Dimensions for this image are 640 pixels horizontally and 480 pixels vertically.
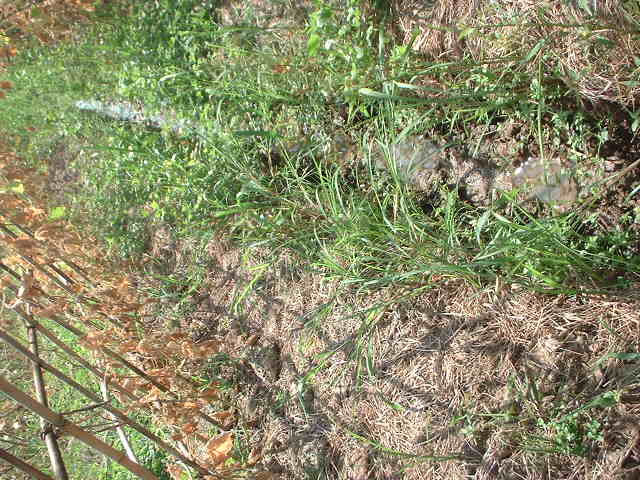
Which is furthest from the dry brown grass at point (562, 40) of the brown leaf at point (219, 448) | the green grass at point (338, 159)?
the brown leaf at point (219, 448)

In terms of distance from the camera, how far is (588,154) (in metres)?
1.89

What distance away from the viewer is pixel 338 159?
8.48ft

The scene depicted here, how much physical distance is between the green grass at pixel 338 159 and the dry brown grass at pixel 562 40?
0.19ft

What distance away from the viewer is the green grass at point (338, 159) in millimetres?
1845

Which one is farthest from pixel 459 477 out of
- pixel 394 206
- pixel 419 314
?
pixel 394 206

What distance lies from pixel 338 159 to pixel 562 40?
1114 mm

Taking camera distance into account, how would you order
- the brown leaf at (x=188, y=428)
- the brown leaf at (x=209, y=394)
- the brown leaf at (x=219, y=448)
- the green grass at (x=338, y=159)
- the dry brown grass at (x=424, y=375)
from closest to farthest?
1. the dry brown grass at (x=424, y=375)
2. the green grass at (x=338, y=159)
3. the brown leaf at (x=219, y=448)
4. the brown leaf at (x=188, y=428)
5. the brown leaf at (x=209, y=394)

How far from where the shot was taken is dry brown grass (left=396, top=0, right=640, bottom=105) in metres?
1.75

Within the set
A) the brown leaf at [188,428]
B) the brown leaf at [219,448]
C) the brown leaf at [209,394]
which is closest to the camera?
the brown leaf at [219,448]

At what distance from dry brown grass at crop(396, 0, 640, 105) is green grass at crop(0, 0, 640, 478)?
58 millimetres

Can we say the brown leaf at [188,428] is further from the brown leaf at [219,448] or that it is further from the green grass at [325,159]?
the green grass at [325,159]

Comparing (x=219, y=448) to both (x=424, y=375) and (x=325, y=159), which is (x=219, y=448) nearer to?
(x=424, y=375)

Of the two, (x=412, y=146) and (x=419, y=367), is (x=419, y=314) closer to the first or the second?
(x=419, y=367)

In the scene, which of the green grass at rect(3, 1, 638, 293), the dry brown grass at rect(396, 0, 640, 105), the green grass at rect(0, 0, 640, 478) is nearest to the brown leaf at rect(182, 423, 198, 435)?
the green grass at rect(0, 0, 640, 478)
